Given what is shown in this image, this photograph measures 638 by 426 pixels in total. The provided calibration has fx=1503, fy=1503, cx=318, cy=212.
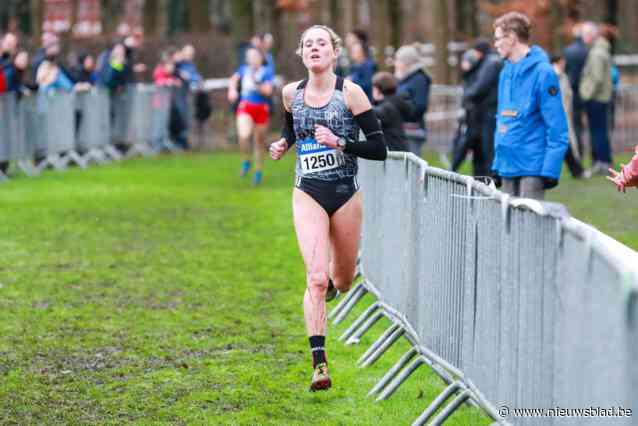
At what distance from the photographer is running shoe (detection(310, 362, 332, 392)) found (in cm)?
797

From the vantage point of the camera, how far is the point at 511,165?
1026 centimetres

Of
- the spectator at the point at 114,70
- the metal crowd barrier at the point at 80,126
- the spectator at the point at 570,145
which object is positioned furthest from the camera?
the spectator at the point at 114,70

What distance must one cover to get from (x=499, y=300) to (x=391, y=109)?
23.9 feet

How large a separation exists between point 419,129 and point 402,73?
943 millimetres

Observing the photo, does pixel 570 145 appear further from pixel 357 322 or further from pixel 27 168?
pixel 357 322

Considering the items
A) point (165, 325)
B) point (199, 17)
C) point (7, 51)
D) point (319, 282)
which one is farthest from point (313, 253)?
point (199, 17)

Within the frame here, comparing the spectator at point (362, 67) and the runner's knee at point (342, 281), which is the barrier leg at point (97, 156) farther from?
the runner's knee at point (342, 281)

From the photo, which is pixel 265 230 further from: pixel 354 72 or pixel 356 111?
pixel 356 111

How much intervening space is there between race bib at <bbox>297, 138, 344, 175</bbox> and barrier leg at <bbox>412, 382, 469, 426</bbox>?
1.76 meters

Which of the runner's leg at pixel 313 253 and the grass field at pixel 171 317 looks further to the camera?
the runner's leg at pixel 313 253

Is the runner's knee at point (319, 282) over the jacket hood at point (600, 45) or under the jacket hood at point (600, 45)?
under

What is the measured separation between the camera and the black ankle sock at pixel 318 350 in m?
8.09

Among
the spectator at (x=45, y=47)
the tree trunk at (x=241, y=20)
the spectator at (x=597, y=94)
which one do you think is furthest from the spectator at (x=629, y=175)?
the tree trunk at (x=241, y=20)

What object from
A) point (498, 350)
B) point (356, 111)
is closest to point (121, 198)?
point (356, 111)
